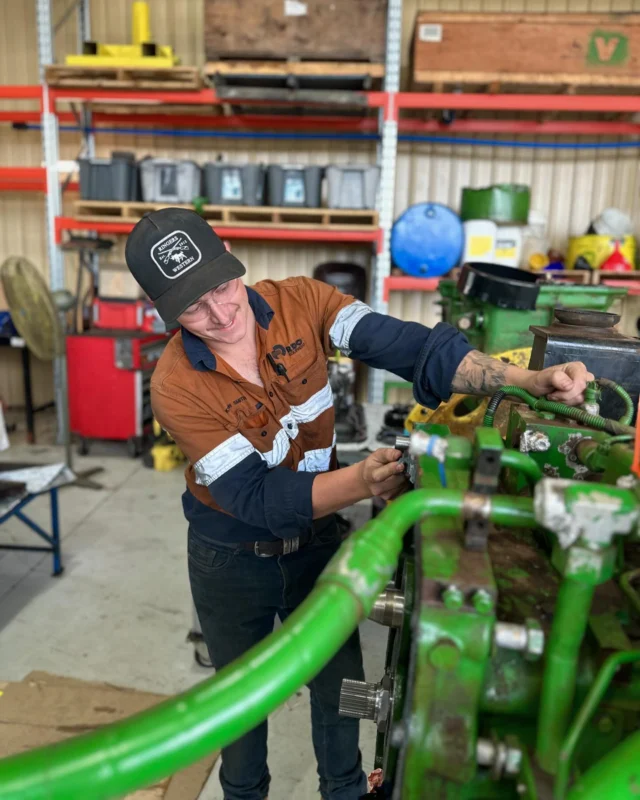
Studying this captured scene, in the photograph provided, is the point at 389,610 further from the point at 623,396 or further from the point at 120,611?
the point at 120,611

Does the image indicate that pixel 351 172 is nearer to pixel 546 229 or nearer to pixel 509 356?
pixel 546 229

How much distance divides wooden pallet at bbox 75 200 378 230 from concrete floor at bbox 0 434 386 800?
6.46 ft

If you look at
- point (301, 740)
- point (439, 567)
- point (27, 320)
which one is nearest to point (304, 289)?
point (439, 567)

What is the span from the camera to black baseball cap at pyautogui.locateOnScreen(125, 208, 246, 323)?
1.28 m

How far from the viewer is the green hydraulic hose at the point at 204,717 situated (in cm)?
52

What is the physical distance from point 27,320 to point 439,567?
3836 mm

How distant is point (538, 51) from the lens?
4020mm

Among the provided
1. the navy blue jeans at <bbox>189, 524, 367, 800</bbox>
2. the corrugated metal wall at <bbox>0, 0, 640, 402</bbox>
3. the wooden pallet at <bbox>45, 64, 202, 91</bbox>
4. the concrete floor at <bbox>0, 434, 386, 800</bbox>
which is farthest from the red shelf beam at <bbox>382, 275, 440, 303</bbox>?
the navy blue jeans at <bbox>189, 524, 367, 800</bbox>

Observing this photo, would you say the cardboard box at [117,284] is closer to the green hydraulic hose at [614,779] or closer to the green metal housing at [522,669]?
the green metal housing at [522,669]

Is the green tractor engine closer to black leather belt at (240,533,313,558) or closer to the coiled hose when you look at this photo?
the coiled hose

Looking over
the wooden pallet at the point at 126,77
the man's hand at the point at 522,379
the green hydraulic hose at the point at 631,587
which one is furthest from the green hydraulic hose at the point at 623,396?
the wooden pallet at the point at 126,77

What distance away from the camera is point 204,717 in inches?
21.3

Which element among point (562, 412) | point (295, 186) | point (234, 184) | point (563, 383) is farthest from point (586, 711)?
point (234, 184)

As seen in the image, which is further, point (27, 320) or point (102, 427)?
point (102, 427)
